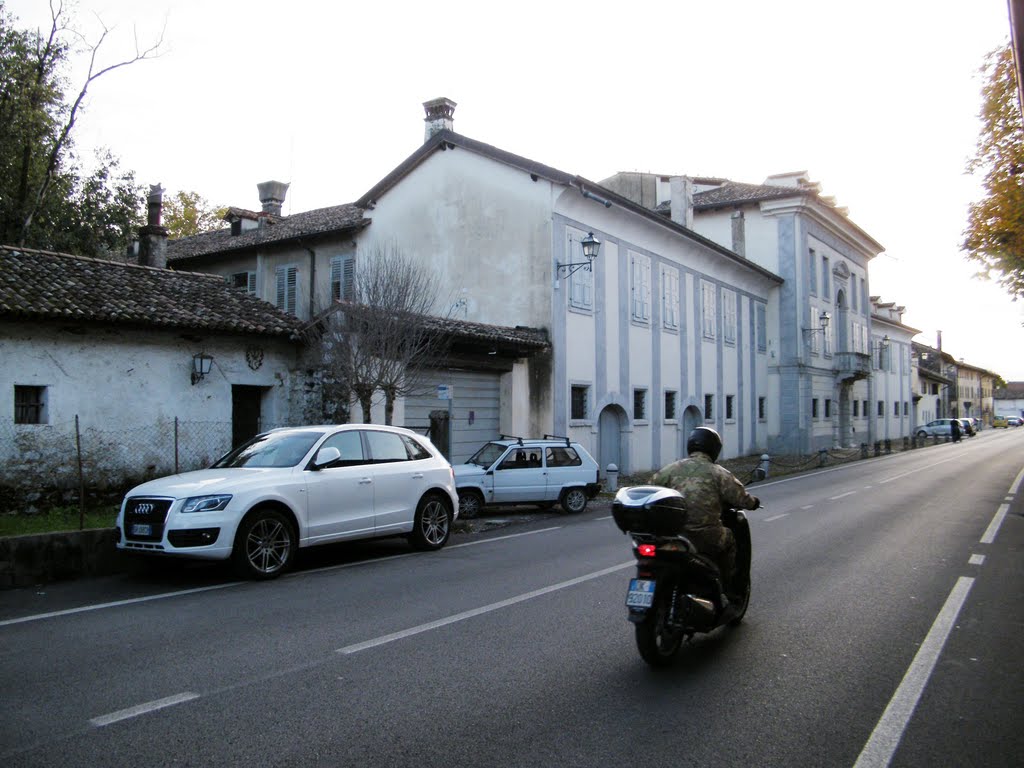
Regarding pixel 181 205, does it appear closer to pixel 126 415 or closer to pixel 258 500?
pixel 126 415

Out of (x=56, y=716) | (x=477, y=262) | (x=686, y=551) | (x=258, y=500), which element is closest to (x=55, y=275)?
(x=258, y=500)

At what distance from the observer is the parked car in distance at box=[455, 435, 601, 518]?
15375 mm

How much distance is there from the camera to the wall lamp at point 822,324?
39.8 m

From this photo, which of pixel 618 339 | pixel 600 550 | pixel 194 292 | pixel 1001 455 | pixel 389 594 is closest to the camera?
pixel 389 594

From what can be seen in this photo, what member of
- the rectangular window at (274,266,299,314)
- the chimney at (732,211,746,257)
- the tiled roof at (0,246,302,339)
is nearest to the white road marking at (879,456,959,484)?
the chimney at (732,211,746,257)

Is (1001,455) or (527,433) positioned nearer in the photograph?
(527,433)

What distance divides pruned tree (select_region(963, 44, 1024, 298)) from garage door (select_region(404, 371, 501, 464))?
37.4 ft

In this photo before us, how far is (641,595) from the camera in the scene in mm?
5305

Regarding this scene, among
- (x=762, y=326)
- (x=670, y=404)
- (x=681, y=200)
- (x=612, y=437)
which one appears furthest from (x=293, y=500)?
(x=762, y=326)

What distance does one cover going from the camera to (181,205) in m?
46.0

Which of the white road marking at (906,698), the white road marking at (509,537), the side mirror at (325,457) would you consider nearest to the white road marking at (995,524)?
the white road marking at (906,698)

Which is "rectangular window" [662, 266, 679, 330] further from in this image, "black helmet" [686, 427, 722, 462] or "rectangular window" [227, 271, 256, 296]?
"black helmet" [686, 427, 722, 462]

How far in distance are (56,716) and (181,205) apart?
4586 centimetres

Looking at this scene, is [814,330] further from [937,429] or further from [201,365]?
[201,365]
